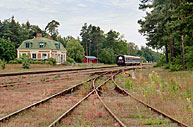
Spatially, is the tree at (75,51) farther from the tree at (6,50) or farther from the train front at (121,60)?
the tree at (6,50)

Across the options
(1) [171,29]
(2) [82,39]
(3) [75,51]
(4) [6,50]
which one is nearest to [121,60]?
(3) [75,51]

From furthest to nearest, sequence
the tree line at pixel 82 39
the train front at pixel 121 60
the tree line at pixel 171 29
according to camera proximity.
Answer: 1. the tree line at pixel 82 39
2. the train front at pixel 121 60
3. the tree line at pixel 171 29

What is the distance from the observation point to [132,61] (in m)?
63.2

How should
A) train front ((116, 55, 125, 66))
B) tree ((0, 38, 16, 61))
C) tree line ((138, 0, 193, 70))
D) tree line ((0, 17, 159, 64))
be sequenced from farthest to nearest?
tree line ((0, 17, 159, 64)), train front ((116, 55, 125, 66)), tree ((0, 38, 16, 61)), tree line ((138, 0, 193, 70))

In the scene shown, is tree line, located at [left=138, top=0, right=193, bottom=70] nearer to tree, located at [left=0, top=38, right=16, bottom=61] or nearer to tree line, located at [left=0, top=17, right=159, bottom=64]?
tree, located at [left=0, top=38, right=16, bottom=61]

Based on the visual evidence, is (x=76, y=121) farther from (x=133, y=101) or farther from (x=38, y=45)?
(x=38, y=45)

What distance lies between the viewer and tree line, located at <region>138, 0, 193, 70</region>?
20025mm

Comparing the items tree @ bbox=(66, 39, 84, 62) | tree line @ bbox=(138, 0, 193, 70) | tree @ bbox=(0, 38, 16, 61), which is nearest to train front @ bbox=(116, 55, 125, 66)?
tree line @ bbox=(138, 0, 193, 70)

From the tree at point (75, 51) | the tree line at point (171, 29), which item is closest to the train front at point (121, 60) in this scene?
the tree line at point (171, 29)

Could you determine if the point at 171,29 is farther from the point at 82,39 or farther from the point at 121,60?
the point at 82,39

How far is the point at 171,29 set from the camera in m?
21.9

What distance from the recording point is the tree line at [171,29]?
65.7 ft

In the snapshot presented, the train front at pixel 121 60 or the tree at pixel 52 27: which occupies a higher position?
the tree at pixel 52 27

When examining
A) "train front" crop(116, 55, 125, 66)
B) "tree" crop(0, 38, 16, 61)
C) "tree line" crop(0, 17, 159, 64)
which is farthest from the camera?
"tree line" crop(0, 17, 159, 64)
